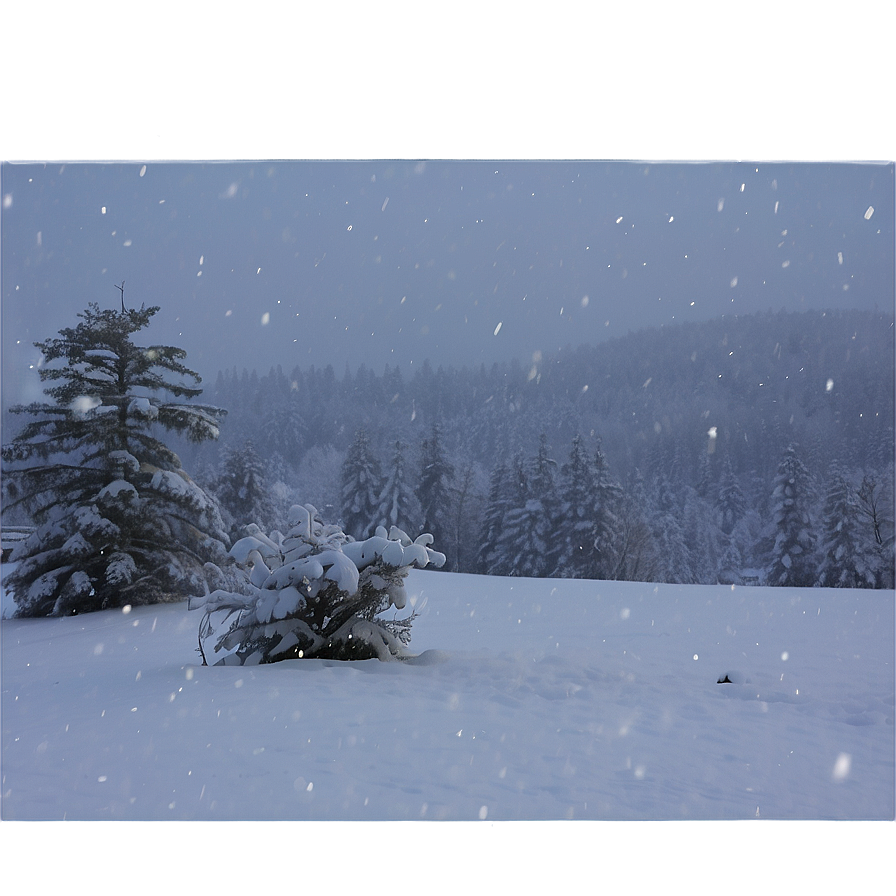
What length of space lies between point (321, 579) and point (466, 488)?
14.2 metres

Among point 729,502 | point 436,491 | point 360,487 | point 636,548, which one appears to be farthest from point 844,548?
point 360,487

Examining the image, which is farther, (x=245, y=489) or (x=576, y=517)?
(x=576, y=517)

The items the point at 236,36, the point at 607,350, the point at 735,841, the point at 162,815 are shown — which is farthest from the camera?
the point at 607,350

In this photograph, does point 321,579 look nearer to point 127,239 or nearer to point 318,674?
point 318,674

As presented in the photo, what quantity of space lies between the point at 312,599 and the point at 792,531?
16.7 meters

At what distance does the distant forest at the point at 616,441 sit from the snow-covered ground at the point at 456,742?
37.0 ft

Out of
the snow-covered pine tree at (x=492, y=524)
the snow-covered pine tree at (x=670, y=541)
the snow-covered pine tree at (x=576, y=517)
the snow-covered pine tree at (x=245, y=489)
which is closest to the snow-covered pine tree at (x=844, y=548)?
the snow-covered pine tree at (x=670, y=541)

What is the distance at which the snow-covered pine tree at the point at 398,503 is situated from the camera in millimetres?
16594

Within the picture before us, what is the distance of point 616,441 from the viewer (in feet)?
66.4

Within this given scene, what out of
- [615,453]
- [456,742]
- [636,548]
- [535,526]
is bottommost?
[636,548]

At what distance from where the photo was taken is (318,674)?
3.36 m

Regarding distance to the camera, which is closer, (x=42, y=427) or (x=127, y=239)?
(x=42, y=427)

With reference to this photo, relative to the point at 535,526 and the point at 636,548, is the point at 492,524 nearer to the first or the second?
the point at 535,526

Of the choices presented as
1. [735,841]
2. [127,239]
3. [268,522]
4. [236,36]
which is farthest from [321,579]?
[127,239]
